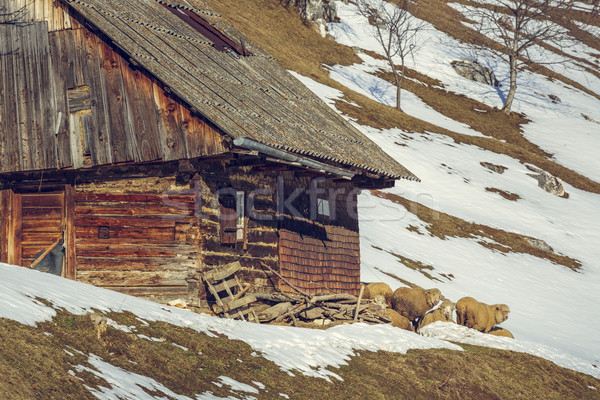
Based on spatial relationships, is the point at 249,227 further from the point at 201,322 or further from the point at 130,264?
the point at 201,322

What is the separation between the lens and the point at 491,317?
80.8 ft

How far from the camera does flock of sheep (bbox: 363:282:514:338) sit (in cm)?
2370

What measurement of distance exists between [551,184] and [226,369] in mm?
44591

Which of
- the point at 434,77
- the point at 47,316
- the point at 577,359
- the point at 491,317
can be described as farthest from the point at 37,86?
the point at 434,77

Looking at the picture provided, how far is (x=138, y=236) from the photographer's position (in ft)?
59.5

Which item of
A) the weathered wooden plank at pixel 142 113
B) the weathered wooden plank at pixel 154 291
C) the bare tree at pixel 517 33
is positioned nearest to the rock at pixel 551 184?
the bare tree at pixel 517 33

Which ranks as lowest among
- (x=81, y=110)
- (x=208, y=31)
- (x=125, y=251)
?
(x=125, y=251)

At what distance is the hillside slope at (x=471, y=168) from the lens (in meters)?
34.3

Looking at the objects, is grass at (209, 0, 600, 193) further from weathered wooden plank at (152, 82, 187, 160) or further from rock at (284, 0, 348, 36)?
weathered wooden plank at (152, 82, 187, 160)

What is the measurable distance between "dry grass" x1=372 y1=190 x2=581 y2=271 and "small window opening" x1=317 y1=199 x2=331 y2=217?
18.1 metres

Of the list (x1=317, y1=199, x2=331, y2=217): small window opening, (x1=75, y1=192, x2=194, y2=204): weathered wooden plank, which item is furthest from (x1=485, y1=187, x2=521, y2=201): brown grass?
(x1=75, y1=192, x2=194, y2=204): weathered wooden plank

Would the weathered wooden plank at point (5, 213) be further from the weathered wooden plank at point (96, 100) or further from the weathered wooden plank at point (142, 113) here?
the weathered wooden plank at point (142, 113)

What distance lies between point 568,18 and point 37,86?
4030 inches

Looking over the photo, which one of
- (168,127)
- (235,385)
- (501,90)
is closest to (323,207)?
(168,127)
